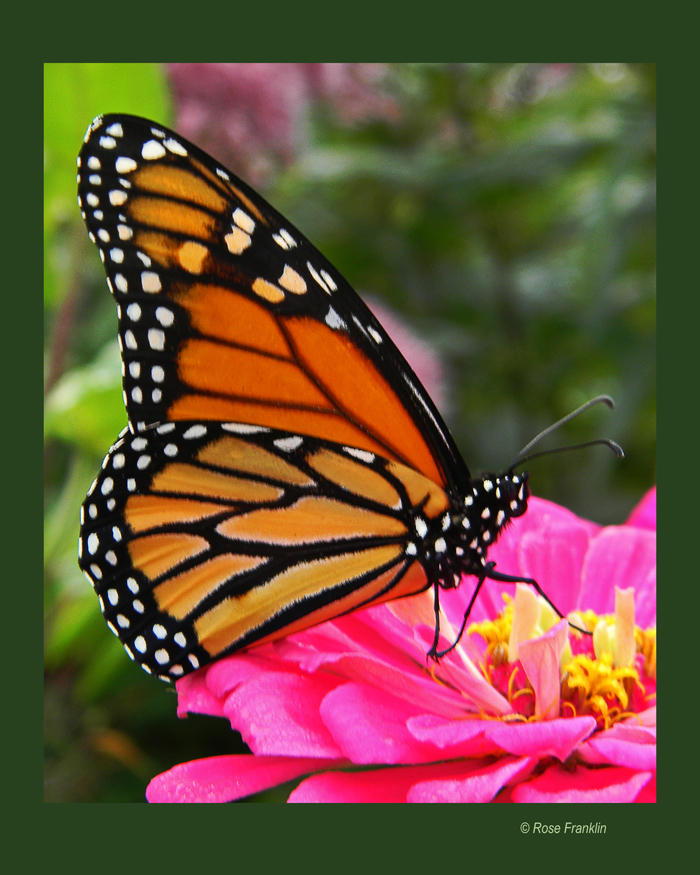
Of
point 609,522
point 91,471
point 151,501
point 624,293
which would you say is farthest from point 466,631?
point 624,293

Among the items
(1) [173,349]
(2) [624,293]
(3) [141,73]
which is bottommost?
(1) [173,349]

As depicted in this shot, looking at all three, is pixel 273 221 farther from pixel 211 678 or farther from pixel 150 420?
pixel 211 678

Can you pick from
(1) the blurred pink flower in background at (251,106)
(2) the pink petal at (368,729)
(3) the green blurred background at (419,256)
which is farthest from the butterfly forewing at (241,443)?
(1) the blurred pink flower in background at (251,106)

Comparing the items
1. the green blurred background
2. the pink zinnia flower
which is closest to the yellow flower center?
the pink zinnia flower

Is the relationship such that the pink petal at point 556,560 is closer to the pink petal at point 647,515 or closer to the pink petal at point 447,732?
the pink petal at point 647,515

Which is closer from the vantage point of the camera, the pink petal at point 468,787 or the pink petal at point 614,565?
the pink petal at point 468,787
